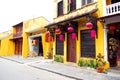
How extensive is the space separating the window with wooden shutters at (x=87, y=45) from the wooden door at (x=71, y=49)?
164cm

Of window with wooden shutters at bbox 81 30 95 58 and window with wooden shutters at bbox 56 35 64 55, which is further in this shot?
window with wooden shutters at bbox 56 35 64 55

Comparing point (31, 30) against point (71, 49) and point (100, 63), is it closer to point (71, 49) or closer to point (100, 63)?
point (71, 49)

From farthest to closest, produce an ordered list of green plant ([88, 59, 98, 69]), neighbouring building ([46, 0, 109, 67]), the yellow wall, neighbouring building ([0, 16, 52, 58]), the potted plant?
the yellow wall → neighbouring building ([0, 16, 52, 58]) → neighbouring building ([46, 0, 109, 67]) → green plant ([88, 59, 98, 69]) → the potted plant

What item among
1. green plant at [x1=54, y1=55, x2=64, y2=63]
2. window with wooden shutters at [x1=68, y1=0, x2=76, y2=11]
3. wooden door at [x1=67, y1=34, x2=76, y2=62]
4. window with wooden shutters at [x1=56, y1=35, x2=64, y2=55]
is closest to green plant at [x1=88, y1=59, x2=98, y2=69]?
wooden door at [x1=67, y1=34, x2=76, y2=62]

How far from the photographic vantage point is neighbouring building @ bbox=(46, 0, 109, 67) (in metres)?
14.4

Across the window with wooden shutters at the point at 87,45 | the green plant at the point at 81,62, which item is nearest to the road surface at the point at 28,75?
the green plant at the point at 81,62

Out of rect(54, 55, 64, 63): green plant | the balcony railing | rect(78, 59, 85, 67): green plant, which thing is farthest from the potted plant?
rect(54, 55, 64, 63): green plant

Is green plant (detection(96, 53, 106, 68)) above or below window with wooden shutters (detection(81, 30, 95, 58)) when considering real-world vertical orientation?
below

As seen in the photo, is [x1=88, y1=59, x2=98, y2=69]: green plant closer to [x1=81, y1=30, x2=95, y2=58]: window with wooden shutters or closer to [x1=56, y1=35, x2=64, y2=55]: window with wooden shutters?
[x1=81, y1=30, x2=95, y2=58]: window with wooden shutters

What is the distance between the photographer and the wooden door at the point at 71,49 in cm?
1816

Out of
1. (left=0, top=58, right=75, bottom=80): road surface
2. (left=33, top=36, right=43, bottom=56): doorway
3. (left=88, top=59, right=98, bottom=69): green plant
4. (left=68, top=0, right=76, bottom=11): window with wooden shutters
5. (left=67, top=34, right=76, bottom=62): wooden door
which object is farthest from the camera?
(left=33, top=36, right=43, bottom=56): doorway

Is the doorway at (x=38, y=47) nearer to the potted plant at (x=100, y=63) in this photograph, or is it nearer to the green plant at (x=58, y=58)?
the green plant at (x=58, y=58)

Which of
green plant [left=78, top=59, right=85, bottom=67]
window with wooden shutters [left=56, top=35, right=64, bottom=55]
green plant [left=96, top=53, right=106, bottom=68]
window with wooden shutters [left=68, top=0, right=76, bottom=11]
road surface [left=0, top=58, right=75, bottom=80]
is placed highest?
window with wooden shutters [left=68, top=0, right=76, bottom=11]

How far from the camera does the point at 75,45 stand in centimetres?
1789
